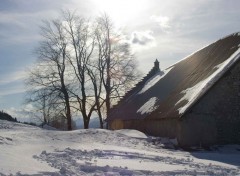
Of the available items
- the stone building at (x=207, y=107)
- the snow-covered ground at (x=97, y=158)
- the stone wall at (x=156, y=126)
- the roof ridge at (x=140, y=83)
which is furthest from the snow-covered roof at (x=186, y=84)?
the roof ridge at (x=140, y=83)

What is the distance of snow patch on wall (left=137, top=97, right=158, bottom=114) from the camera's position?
25.3 meters

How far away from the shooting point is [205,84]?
20.2 meters

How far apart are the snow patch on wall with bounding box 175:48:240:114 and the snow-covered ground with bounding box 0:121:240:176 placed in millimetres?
2354

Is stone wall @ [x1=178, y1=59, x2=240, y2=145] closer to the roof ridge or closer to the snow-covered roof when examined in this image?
the snow-covered roof

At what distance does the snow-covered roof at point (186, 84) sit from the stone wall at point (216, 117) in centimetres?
44

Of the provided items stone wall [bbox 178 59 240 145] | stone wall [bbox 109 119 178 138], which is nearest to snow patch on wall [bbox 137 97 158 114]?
stone wall [bbox 109 119 178 138]

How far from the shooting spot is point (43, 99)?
1801 inches

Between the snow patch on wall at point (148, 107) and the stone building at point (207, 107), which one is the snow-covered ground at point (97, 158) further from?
the snow patch on wall at point (148, 107)

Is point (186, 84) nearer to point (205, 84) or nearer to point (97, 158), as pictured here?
point (205, 84)

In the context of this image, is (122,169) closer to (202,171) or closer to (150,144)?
(202,171)

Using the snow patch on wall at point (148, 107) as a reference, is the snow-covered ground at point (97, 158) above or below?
below

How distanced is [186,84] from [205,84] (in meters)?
3.72

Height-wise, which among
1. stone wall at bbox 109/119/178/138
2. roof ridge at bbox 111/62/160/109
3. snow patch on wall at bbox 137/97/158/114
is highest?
roof ridge at bbox 111/62/160/109

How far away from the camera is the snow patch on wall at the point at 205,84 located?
1988cm
